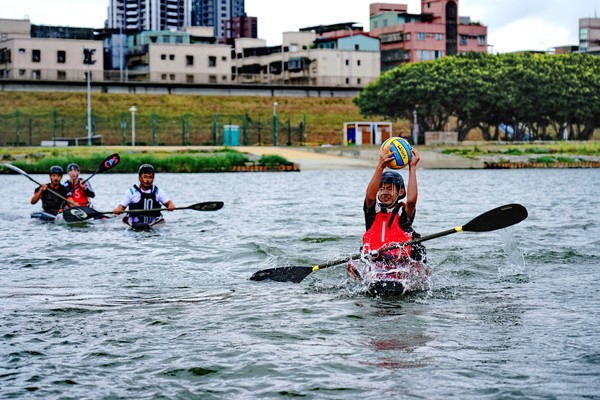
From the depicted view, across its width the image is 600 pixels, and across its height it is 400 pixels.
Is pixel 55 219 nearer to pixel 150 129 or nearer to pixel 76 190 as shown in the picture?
pixel 76 190

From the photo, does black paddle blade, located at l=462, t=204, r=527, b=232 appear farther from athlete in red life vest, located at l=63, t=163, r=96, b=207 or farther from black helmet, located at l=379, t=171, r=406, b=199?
athlete in red life vest, located at l=63, t=163, r=96, b=207

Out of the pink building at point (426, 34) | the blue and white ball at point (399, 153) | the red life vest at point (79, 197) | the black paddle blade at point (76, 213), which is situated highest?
the pink building at point (426, 34)

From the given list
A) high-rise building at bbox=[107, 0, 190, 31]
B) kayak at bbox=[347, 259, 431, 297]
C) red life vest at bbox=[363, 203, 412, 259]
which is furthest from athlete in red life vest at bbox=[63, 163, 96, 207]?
high-rise building at bbox=[107, 0, 190, 31]

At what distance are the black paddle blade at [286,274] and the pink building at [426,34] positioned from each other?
10642 centimetres

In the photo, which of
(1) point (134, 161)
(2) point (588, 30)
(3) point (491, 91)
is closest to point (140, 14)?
(2) point (588, 30)

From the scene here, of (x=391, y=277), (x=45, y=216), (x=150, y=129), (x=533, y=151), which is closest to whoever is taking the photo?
A: (x=391, y=277)

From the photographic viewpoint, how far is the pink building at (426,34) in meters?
117

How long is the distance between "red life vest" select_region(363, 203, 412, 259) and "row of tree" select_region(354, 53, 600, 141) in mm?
64079

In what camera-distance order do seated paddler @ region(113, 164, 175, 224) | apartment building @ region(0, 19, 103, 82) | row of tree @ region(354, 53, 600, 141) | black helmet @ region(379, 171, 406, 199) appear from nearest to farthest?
1. black helmet @ region(379, 171, 406, 199)
2. seated paddler @ region(113, 164, 175, 224)
3. row of tree @ region(354, 53, 600, 141)
4. apartment building @ region(0, 19, 103, 82)

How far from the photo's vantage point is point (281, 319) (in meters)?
10.1

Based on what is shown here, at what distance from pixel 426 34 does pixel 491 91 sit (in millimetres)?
44637

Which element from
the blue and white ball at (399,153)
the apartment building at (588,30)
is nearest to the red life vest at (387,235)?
the blue and white ball at (399,153)

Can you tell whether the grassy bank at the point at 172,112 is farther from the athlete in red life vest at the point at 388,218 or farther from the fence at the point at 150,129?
the athlete in red life vest at the point at 388,218

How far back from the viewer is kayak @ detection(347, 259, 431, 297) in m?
11.2
